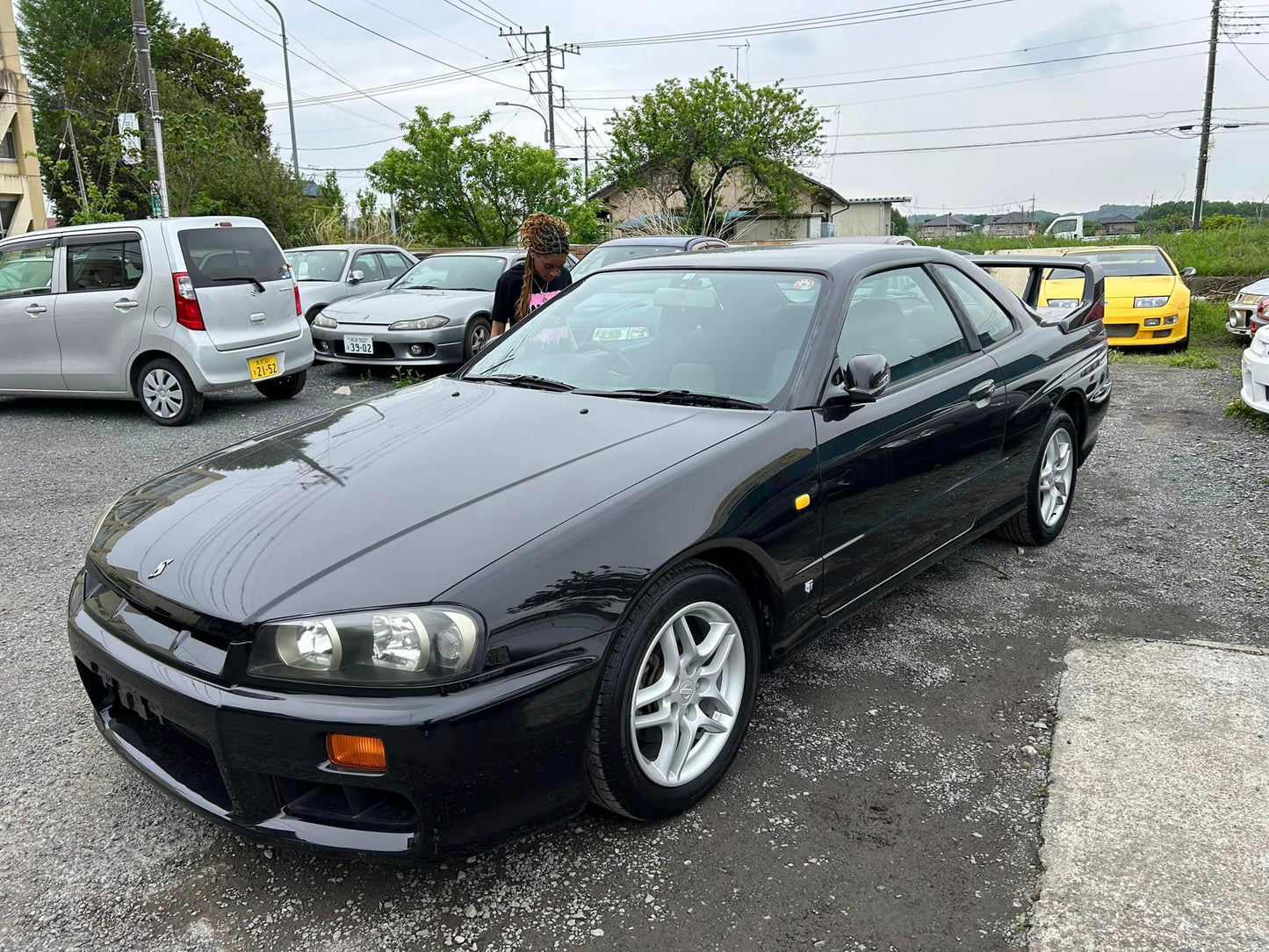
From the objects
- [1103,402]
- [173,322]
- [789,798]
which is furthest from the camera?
[173,322]

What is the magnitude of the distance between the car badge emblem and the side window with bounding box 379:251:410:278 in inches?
428

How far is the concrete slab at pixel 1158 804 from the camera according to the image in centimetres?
206

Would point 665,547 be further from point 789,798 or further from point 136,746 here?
point 136,746

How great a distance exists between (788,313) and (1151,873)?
6.21 ft

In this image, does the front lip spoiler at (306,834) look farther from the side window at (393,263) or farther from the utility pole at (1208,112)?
the utility pole at (1208,112)

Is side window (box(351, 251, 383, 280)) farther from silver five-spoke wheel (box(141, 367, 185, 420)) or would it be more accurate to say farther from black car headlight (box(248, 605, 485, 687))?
black car headlight (box(248, 605, 485, 687))

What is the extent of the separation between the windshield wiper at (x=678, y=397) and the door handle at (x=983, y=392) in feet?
3.78

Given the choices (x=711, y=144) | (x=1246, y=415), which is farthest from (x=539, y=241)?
(x=711, y=144)

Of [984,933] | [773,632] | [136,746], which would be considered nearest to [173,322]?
[136,746]

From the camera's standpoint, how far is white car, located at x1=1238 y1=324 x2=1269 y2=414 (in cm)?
653

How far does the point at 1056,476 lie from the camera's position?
4.49m

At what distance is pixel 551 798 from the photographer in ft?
6.88

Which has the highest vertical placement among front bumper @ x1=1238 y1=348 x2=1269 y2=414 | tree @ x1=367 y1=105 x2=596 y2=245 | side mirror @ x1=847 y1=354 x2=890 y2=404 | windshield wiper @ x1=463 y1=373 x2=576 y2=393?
tree @ x1=367 y1=105 x2=596 y2=245

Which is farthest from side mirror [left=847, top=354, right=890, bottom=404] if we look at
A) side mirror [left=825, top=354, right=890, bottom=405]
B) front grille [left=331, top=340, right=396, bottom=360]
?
front grille [left=331, top=340, right=396, bottom=360]
